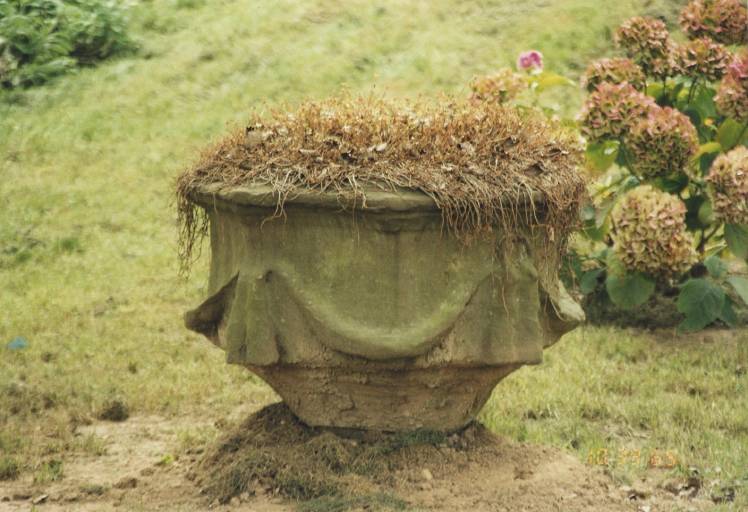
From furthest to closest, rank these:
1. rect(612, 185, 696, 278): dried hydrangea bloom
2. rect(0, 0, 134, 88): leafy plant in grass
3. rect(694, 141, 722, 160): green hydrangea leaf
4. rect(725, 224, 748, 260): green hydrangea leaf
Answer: rect(0, 0, 134, 88): leafy plant in grass → rect(694, 141, 722, 160): green hydrangea leaf → rect(725, 224, 748, 260): green hydrangea leaf → rect(612, 185, 696, 278): dried hydrangea bloom

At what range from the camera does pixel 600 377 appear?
233 inches

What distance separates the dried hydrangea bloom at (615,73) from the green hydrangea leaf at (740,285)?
1267 millimetres

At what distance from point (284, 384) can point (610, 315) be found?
3161 mm

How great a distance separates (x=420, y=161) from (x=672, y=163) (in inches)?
97.8

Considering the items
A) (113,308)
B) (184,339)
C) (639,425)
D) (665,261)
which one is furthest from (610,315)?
(113,308)

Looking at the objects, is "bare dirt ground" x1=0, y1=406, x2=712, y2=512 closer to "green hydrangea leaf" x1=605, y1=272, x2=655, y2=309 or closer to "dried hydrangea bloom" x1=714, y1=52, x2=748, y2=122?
"green hydrangea leaf" x1=605, y1=272, x2=655, y2=309

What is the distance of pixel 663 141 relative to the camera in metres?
5.95

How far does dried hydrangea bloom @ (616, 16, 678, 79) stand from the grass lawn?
105 cm

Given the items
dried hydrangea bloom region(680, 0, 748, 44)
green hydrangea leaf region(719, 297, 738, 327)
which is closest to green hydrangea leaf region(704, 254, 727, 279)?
green hydrangea leaf region(719, 297, 738, 327)

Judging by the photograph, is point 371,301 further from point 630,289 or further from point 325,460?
point 630,289

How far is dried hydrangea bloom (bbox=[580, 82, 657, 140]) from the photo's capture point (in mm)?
6047

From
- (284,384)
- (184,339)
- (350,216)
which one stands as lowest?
(184,339)

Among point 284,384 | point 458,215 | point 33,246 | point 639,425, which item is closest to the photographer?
point 458,215

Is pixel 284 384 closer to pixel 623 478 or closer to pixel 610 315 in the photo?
pixel 623 478
